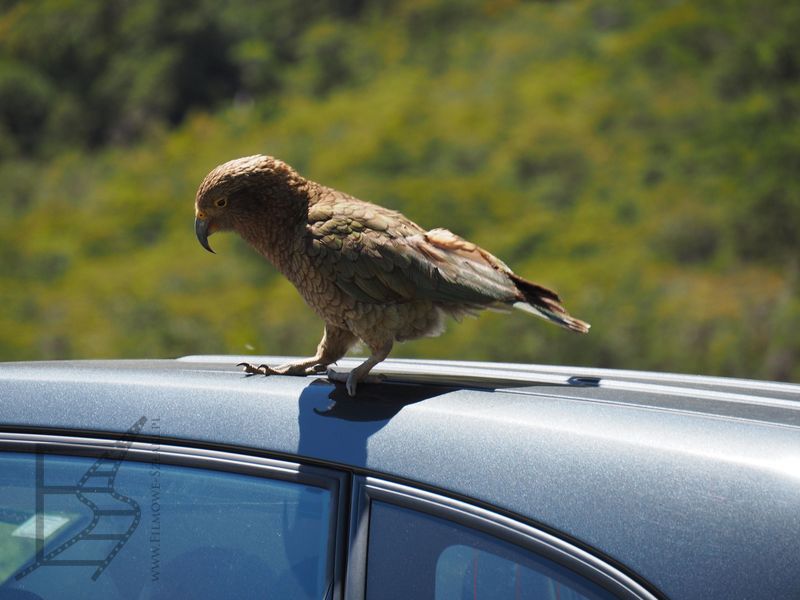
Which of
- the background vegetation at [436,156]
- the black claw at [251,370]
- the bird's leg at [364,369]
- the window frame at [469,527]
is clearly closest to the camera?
the window frame at [469,527]

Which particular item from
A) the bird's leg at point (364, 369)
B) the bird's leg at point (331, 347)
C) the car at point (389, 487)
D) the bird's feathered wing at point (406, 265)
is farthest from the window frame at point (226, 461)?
the bird's feathered wing at point (406, 265)

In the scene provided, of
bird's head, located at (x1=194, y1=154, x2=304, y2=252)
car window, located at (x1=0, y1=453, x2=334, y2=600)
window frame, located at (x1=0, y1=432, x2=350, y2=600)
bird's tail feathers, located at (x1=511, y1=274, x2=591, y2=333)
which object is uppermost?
bird's head, located at (x1=194, y1=154, x2=304, y2=252)

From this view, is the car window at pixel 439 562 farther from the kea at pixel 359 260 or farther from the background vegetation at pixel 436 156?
the background vegetation at pixel 436 156

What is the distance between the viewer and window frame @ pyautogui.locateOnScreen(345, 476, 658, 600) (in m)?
1.35

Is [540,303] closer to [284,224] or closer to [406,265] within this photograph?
[406,265]

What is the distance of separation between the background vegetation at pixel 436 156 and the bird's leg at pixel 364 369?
238 inches

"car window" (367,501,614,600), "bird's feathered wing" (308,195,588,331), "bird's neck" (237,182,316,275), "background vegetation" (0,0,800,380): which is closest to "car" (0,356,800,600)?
"car window" (367,501,614,600)

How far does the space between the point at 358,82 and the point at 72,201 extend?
395 cm

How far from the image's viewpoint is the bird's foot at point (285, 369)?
6.75 feet

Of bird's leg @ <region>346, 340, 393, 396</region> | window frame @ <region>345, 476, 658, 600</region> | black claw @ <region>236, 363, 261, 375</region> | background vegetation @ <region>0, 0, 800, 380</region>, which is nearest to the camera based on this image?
window frame @ <region>345, 476, 658, 600</region>

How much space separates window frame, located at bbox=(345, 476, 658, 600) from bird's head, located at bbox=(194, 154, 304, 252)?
3.83ft

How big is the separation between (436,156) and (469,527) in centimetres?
951

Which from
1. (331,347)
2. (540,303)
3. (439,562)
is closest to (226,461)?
(439,562)

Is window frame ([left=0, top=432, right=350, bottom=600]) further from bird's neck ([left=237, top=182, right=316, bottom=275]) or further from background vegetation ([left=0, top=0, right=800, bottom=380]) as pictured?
background vegetation ([left=0, top=0, right=800, bottom=380])
